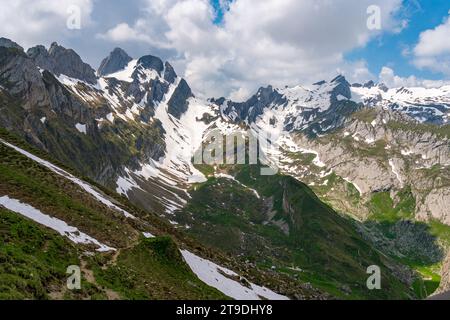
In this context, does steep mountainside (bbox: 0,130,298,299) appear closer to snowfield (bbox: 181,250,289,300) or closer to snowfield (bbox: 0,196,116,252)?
snowfield (bbox: 0,196,116,252)

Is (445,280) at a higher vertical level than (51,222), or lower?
lower

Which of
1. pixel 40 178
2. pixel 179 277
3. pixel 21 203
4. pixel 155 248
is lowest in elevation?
pixel 179 277

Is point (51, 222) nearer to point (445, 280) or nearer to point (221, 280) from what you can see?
point (221, 280)

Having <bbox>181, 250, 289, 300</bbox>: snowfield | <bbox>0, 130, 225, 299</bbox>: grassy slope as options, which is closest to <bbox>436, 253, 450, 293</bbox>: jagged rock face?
<bbox>181, 250, 289, 300</bbox>: snowfield

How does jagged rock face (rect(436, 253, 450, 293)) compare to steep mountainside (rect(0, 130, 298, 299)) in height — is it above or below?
below

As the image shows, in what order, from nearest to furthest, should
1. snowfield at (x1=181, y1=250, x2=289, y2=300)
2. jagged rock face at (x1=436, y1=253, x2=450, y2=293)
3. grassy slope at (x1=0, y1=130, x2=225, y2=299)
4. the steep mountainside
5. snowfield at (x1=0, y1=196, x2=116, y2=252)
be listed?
grassy slope at (x1=0, y1=130, x2=225, y2=299) → the steep mountainside → snowfield at (x1=0, y1=196, x2=116, y2=252) → snowfield at (x1=181, y1=250, x2=289, y2=300) → jagged rock face at (x1=436, y1=253, x2=450, y2=293)

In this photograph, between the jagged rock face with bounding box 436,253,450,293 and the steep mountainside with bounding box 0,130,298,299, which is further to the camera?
the jagged rock face with bounding box 436,253,450,293

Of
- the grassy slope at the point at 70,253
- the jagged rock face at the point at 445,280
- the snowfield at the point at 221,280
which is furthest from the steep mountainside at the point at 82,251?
the jagged rock face at the point at 445,280

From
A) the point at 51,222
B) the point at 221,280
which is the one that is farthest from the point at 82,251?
the point at 221,280
